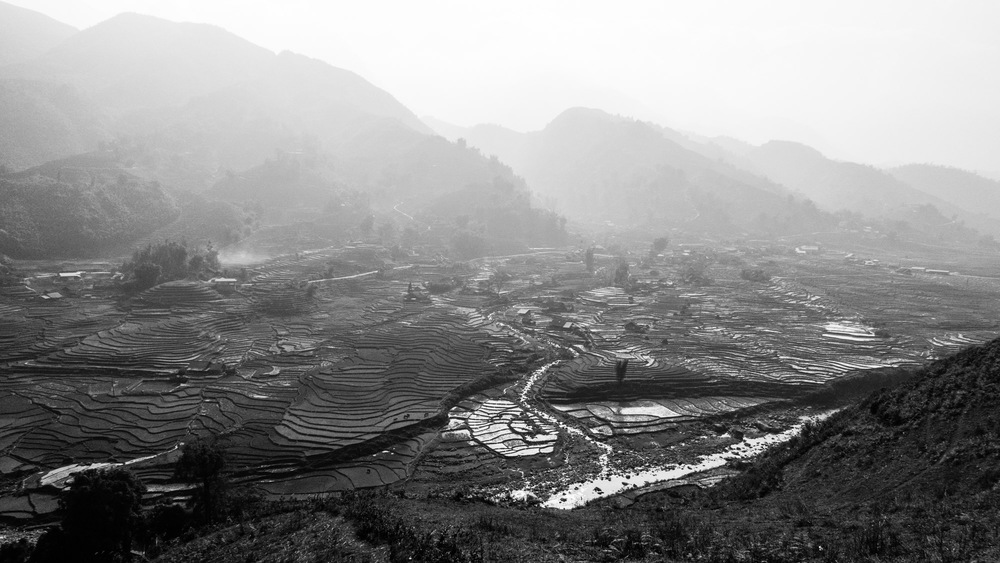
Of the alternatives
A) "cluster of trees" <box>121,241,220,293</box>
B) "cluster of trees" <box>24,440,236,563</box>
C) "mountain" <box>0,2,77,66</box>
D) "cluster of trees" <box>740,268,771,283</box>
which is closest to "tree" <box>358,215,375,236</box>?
"cluster of trees" <box>121,241,220,293</box>

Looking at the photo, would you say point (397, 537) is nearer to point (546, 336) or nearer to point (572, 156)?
point (546, 336)

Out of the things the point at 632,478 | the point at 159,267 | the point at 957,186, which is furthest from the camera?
the point at 957,186

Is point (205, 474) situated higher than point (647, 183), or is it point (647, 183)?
point (647, 183)

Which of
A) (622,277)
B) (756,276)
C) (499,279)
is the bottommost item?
(499,279)

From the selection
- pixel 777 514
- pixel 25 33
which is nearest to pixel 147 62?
pixel 25 33

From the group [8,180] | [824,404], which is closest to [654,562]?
[824,404]

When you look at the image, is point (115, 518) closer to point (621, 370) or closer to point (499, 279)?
A: point (621, 370)

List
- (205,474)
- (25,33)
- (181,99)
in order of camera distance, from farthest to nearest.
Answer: (25,33) → (181,99) → (205,474)

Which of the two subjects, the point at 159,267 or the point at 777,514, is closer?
the point at 777,514
